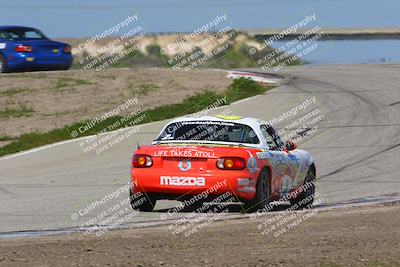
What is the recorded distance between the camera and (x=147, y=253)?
8.48 metres

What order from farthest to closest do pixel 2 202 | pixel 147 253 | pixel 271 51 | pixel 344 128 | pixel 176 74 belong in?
pixel 271 51 < pixel 176 74 < pixel 344 128 < pixel 2 202 < pixel 147 253

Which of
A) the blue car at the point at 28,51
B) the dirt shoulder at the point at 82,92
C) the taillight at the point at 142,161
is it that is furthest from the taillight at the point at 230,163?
the blue car at the point at 28,51

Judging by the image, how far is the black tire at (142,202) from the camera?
1191 centimetres

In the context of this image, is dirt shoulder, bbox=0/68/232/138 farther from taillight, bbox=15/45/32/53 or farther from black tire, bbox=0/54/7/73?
black tire, bbox=0/54/7/73

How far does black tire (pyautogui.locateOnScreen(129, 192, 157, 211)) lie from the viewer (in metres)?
11.9

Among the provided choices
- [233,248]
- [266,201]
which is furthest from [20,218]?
[233,248]

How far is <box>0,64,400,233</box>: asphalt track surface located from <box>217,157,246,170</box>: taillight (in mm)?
853

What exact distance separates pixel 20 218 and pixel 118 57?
23.3 meters

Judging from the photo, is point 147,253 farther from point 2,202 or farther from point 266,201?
point 2,202

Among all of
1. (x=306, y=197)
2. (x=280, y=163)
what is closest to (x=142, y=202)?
(x=280, y=163)

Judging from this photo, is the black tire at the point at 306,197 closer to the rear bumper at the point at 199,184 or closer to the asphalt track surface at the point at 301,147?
the asphalt track surface at the point at 301,147

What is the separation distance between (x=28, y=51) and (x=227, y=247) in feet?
65.5

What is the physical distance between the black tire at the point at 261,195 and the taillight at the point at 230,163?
33cm

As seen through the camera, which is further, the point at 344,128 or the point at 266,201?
the point at 344,128
